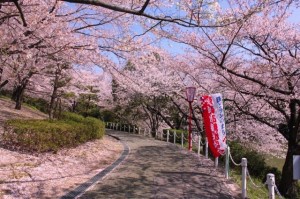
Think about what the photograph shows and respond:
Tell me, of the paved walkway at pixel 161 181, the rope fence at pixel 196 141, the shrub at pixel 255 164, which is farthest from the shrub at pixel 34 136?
the shrub at pixel 255 164

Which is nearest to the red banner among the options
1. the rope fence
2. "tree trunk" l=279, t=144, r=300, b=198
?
the rope fence

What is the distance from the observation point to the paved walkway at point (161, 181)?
7.49 m

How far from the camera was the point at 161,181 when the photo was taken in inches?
345

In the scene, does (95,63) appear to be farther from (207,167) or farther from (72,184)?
(207,167)

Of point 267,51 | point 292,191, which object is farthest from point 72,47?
point 292,191

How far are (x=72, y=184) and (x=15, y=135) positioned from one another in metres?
3.17

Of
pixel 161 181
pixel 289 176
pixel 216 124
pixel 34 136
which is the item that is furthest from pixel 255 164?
pixel 34 136

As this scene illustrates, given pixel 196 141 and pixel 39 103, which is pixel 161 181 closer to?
pixel 196 141

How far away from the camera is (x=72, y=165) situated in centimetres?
1041

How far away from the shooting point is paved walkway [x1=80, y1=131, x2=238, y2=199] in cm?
749

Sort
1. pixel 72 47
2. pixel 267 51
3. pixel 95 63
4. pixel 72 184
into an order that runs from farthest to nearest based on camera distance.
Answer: pixel 267 51, pixel 95 63, pixel 72 47, pixel 72 184

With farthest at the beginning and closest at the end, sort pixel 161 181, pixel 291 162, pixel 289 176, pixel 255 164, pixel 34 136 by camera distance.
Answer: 1. pixel 255 164
2. pixel 289 176
3. pixel 291 162
4. pixel 34 136
5. pixel 161 181

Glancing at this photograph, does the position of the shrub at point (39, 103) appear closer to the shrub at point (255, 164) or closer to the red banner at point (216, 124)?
the shrub at point (255, 164)

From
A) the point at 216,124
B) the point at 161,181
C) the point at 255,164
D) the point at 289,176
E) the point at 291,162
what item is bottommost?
the point at 161,181
